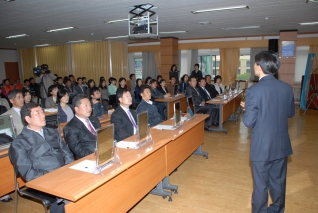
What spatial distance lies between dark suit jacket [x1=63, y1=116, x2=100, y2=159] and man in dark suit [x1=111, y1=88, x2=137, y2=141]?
467 mm

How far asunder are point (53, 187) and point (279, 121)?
1.90 metres

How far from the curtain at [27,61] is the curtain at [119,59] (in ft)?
17.9

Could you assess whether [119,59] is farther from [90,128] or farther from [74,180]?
[74,180]

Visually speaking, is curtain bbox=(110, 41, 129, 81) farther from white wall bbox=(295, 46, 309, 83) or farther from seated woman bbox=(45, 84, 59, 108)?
white wall bbox=(295, 46, 309, 83)

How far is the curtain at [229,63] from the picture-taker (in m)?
10.6

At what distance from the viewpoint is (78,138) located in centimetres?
271

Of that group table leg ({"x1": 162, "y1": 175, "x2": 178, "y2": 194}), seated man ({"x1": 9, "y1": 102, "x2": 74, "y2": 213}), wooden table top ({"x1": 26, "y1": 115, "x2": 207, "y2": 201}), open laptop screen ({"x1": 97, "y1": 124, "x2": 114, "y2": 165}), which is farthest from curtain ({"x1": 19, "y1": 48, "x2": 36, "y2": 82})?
open laptop screen ({"x1": 97, "y1": 124, "x2": 114, "y2": 165})

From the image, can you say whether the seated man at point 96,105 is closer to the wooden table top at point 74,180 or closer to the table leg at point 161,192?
the table leg at point 161,192

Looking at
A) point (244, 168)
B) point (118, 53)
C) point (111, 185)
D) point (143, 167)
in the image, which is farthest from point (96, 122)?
point (118, 53)

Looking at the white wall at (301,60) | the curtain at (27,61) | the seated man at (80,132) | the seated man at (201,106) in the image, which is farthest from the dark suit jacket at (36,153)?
the curtain at (27,61)

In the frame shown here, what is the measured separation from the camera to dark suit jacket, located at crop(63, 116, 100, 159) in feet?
8.68

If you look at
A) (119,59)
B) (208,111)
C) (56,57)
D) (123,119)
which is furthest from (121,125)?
(56,57)

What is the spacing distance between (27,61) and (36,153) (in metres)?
14.1

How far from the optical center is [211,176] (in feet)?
11.9
